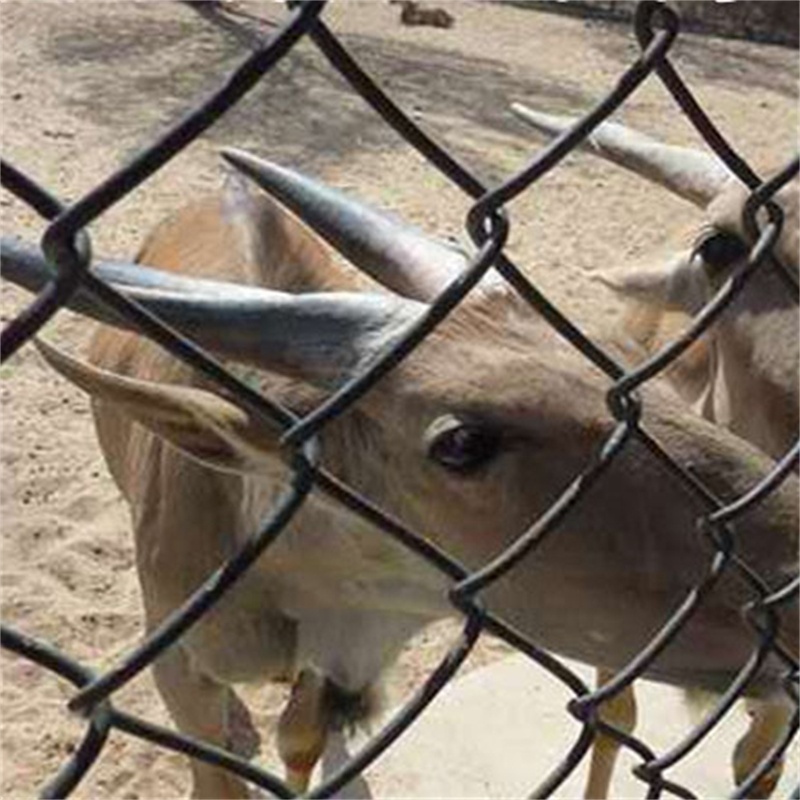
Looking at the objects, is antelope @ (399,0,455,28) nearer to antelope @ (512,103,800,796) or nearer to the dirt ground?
the dirt ground

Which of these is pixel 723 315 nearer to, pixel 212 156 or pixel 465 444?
pixel 465 444

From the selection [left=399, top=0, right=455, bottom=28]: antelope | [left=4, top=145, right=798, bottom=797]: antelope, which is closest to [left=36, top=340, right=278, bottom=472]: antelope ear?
[left=4, top=145, right=798, bottom=797]: antelope

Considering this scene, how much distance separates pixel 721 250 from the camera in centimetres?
298

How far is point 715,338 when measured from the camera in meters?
3.01

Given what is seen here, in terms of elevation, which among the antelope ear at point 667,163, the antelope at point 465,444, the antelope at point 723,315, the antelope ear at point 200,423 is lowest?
the antelope ear at point 200,423

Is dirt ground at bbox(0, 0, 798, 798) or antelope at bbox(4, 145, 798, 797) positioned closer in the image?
antelope at bbox(4, 145, 798, 797)

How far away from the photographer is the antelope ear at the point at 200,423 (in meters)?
1.77

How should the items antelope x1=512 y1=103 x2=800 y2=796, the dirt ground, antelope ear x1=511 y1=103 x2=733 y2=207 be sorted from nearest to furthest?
antelope x1=512 y1=103 x2=800 y2=796 < antelope ear x1=511 y1=103 x2=733 y2=207 < the dirt ground

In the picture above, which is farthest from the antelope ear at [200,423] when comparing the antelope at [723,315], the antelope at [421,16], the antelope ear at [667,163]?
the antelope at [421,16]

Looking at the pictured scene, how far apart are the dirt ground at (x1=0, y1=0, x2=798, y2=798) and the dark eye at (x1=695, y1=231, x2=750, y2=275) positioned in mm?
476

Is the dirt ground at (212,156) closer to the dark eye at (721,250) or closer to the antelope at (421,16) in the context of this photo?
the antelope at (421,16)

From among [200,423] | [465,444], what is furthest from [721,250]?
[200,423]

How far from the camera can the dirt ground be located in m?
3.77

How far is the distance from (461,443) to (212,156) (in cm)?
528
